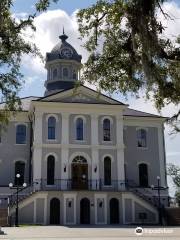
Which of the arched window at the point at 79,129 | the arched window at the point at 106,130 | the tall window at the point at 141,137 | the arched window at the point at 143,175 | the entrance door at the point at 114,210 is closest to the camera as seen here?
the entrance door at the point at 114,210

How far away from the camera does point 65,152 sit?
37.3 meters

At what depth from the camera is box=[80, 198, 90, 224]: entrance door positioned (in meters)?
35.5

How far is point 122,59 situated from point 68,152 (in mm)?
23336

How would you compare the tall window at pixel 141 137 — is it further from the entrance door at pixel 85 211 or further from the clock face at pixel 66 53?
the clock face at pixel 66 53

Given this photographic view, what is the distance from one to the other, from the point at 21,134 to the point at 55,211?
9008 mm

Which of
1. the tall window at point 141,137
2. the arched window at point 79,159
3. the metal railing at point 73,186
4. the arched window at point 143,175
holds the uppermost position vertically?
the tall window at point 141,137

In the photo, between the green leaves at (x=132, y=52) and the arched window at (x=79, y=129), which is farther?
the arched window at (x=79, y=129)

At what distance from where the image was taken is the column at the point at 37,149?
3612cm

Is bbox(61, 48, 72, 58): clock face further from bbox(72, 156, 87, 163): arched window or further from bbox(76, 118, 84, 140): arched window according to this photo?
bbox(72, 156, 87, 163): arched window

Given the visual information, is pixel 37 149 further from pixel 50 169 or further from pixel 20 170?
pixel 20 170

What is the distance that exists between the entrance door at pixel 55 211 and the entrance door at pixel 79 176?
2.35 metres

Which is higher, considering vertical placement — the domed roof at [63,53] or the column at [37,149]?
the domed roof at [63,53]

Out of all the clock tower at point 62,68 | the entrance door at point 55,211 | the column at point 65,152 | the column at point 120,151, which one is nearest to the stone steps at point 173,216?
the column at point 120,151

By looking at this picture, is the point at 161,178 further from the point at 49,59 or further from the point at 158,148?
the point at 49,59
